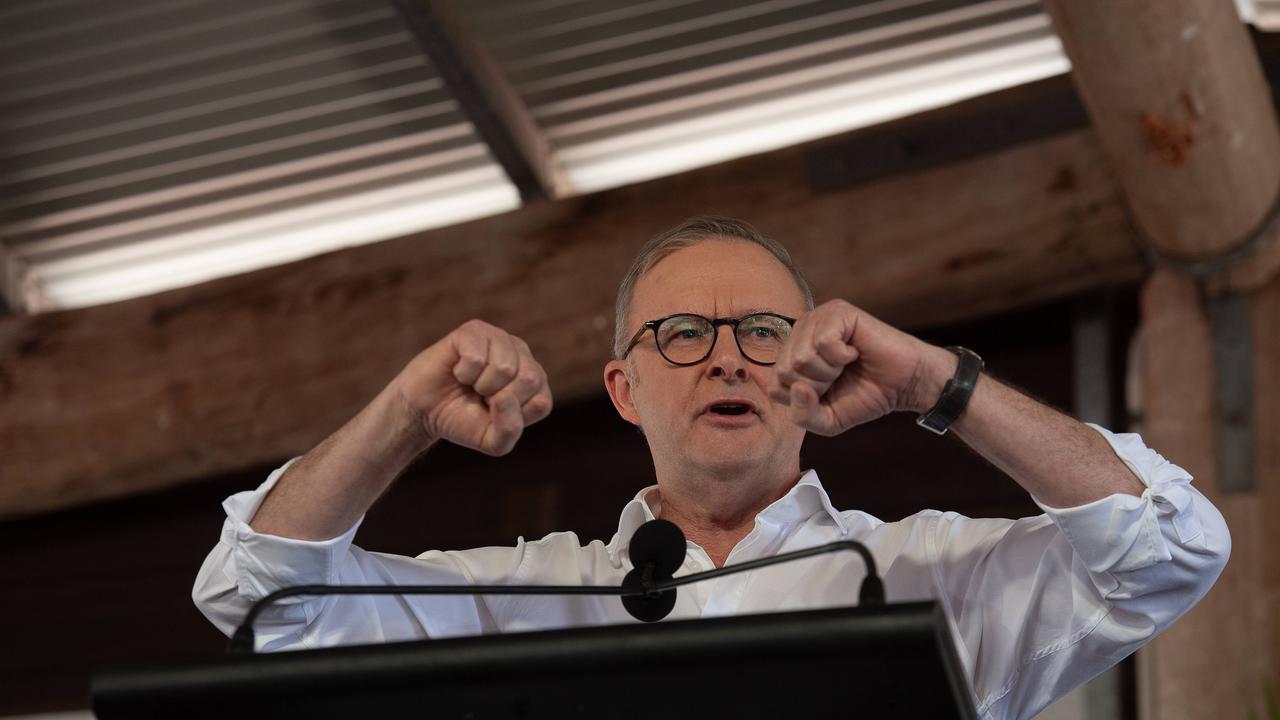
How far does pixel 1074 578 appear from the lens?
1531 mm

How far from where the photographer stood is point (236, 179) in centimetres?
436

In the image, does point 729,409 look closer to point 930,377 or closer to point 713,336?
point 713,336

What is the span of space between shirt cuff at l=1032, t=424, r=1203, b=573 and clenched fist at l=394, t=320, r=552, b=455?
0.54m

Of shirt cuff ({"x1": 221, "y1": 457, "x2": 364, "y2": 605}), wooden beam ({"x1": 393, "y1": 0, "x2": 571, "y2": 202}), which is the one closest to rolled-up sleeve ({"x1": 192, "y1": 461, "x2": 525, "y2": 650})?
shirt cuff ({"x1": 221, "y1": 457, "x2": 364, "y2": 605})

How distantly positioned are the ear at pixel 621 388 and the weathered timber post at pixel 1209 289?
3.96 feet

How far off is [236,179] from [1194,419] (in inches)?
113

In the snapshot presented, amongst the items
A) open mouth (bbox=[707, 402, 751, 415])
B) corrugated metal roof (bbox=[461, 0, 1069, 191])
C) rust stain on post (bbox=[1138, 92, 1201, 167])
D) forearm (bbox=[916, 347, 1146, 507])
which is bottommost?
forearm (bbox=[916, 347, 1146, 507])

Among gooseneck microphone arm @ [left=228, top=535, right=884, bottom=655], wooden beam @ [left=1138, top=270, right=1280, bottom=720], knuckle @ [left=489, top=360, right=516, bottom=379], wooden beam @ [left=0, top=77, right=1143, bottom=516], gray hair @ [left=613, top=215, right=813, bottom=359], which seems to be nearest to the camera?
gooseneck microphone arm @ [left=228, top=535, right=884, bottom=655]

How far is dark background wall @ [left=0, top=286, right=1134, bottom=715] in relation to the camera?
13.3 feet

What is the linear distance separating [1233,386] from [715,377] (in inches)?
76.5

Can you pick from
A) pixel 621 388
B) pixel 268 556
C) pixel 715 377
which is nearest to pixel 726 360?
pixel 715 377

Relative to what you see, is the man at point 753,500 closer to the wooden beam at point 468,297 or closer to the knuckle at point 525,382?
the knuckle at point 525,382

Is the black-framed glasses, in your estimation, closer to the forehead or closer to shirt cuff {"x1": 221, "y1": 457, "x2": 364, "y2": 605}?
the forehead

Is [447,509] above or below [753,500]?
above
